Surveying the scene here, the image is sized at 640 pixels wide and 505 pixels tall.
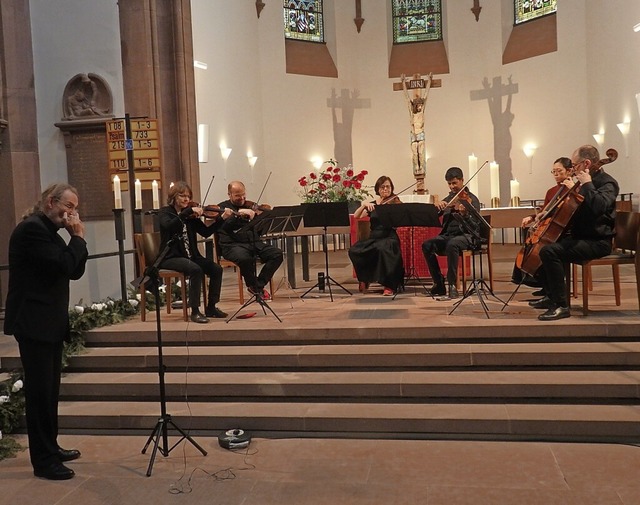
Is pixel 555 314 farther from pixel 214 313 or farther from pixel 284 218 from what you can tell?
pixel 214 313

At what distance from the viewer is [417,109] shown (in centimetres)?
1474

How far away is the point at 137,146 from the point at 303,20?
29.2ft

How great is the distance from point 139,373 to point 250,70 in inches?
402

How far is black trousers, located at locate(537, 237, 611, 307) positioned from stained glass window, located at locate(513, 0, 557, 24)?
35.7 feet

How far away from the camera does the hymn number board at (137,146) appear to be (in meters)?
8.02

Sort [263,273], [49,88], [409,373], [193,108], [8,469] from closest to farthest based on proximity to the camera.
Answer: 1. [8,469]
2. [409,373]
3. [263,273]
4. [49,88]
5. [193,108]

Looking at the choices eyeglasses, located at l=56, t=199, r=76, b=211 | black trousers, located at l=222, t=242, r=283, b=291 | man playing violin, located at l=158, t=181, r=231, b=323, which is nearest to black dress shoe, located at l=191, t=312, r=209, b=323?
man playing violin, located at l=158, t=181, r=231, b=323

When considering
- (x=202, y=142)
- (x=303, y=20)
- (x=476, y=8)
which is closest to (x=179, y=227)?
(x=202, y=142)

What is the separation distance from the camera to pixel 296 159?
15359mm

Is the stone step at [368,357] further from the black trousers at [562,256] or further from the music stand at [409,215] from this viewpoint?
the music stand at [409,215]

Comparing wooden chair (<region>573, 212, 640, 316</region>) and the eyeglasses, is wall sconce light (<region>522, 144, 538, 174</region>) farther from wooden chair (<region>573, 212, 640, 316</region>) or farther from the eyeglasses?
the eyeglasses

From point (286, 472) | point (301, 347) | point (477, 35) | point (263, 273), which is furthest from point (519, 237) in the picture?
point (286, 472)

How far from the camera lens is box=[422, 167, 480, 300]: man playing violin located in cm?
661

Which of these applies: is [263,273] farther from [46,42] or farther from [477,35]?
[477,35]
